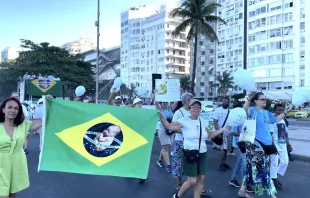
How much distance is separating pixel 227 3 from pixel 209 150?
7286 centimetres

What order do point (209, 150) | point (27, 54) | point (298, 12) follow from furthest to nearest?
point (298, 12), point (27, 54), point (209, 150)

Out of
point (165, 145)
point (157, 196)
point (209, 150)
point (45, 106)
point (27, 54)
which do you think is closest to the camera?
point (45, 106)

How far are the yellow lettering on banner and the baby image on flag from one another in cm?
4

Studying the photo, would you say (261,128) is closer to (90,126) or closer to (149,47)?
(90,126)

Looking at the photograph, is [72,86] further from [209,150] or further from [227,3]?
[227,3]

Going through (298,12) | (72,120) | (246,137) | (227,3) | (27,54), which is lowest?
(246,137)

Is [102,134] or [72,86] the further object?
[72,86]

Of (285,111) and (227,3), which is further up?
(227,3)

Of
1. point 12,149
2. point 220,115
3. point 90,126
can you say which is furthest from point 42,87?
point 12,149

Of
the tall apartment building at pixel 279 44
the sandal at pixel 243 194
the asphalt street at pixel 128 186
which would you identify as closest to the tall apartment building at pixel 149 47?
the tall apartment building at pixel 279 44

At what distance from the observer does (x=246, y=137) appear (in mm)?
5281

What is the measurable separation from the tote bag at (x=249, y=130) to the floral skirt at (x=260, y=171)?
0.75ft

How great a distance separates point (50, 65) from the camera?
149 feet

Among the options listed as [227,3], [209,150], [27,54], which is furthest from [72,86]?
[227,3]
